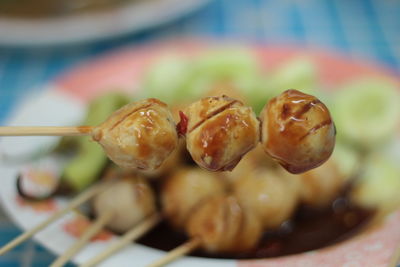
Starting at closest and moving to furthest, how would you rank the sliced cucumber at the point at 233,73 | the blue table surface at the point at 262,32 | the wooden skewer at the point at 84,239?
the wooden skewer at the point at 84,239
the sliced cucumber at the point at 233,73
the blue table surface at the point at 262,32

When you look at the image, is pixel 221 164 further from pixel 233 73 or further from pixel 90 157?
pixel 233 73

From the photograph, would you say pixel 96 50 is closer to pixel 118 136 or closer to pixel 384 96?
pixel 384 96

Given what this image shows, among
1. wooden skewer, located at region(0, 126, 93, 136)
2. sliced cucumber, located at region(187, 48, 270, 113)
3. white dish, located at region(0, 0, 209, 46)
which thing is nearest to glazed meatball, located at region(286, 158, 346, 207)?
sliced cucumber, located at region(187, 48, 270, 113)

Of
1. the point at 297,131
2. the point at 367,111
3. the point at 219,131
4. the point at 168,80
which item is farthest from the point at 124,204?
the point at 367,111

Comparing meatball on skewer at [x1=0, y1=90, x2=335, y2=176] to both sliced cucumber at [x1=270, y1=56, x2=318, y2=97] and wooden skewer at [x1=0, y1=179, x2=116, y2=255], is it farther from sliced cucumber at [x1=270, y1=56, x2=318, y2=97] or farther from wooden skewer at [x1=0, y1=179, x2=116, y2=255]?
sliced cucumber at [x1=270, y1=56, x2=318, y2=97]

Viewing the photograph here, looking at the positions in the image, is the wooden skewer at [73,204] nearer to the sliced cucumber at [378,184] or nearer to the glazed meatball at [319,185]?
the glazed meatball at [319,185]

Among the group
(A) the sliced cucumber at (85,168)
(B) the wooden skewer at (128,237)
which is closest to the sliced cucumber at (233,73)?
(A) the sliced cucumber at (85,168)
